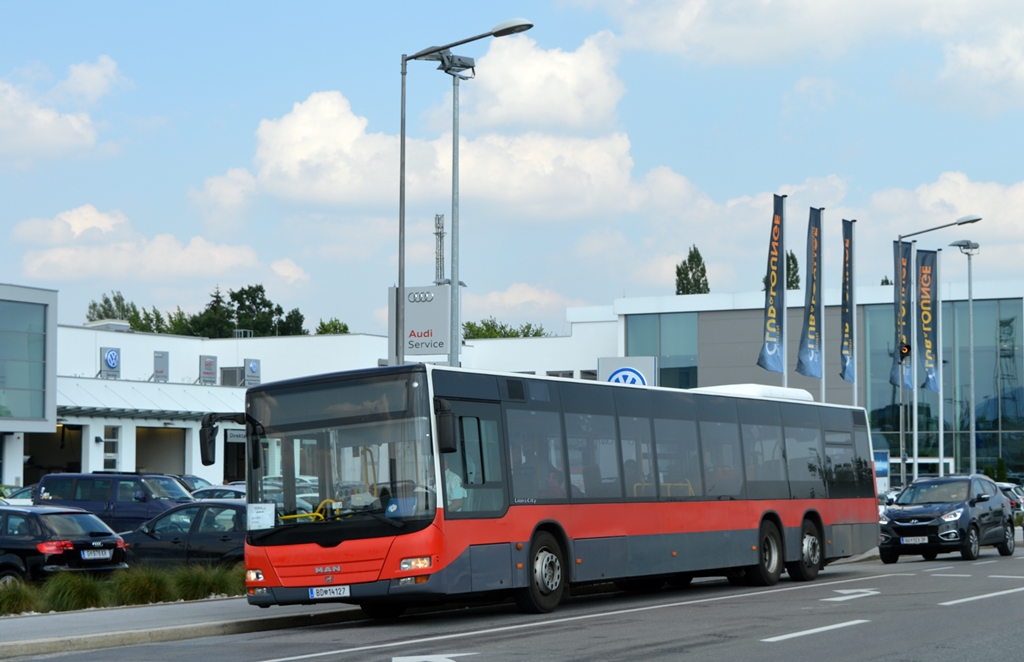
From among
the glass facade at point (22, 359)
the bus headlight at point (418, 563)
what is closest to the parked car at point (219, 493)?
the bus headlight at point (418, 563)

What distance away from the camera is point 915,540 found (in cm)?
2659

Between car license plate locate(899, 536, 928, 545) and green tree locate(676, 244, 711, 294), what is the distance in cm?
6796

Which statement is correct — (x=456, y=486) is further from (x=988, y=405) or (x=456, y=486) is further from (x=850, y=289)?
(x=988, y=405)

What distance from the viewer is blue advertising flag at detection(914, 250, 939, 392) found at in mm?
46000

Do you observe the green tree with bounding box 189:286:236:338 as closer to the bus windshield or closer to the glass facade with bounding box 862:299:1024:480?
the glass facade with bounding box 862:299:1024:480

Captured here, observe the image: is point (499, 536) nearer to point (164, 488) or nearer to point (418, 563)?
point (418, 563)

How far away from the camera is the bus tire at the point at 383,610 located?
1577 cm

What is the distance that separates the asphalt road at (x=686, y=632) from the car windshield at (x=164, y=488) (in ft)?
41.2

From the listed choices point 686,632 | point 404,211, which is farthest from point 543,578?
point 404,211

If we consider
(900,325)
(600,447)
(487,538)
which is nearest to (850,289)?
(900,325)

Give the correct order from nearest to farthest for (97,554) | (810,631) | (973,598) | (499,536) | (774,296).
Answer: (810,631) → (499,536) → (973,598) → (97,554) → (774,296)

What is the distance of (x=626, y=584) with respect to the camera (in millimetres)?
20188

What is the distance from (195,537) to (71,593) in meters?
4.59

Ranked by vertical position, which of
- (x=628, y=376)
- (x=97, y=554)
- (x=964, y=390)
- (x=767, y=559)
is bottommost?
(x=767, y=559)
